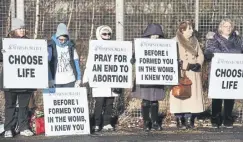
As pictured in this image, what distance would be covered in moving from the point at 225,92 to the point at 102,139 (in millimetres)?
2179

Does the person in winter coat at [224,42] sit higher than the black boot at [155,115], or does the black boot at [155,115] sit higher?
the person in winter coat at [224,42]

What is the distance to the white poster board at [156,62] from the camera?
1047cm

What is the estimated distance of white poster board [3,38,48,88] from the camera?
9.90 metres

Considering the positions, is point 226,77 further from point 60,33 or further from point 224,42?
point 60,33

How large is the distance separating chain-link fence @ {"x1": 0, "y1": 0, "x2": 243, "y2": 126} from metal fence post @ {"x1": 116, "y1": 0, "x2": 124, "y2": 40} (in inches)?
2.8

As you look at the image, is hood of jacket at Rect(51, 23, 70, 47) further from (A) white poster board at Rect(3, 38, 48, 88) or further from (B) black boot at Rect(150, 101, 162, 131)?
(B) black boot at Rect(150, 101, 162, 131)

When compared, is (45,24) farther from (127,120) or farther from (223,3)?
(223,3)

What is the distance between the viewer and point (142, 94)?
10.6 metres

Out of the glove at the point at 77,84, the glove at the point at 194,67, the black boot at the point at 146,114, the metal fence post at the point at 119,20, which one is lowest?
the black boot at the point at 146,114

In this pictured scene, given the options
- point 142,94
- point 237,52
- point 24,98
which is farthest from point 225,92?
point 24,98

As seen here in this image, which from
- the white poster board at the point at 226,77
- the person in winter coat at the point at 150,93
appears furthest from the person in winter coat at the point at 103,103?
the white poster board at the point at 226,77

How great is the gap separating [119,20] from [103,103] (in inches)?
81.6

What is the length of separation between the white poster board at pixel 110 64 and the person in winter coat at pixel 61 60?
0.28m

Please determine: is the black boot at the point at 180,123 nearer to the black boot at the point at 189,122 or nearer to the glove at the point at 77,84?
the black boot at the point at 189,122
